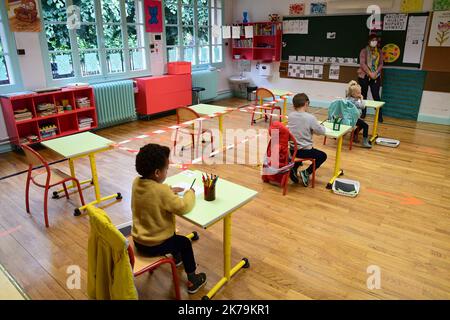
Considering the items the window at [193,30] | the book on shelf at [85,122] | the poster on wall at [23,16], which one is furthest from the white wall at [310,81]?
the poster on wall at [23,16]

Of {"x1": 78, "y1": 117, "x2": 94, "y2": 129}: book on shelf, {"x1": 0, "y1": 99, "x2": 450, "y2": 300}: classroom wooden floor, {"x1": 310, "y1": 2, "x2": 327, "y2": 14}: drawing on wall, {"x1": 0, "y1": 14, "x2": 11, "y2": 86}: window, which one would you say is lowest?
{"x1": 0, "y1": 99, "x2": 450, "y2": 300}: classroom wooden floor

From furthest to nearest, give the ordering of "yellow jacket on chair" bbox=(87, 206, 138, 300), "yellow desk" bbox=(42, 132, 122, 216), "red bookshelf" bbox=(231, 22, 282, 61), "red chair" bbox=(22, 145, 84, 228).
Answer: "red bookshelf" bbox=(231, 22, 282, 61) < "yellow desk" bbox=(42, 132, 122, 216) < "red chair" bbox=(22, 145, 84, 228) < "yellow jacket on chair" bbox=(87, 206, 138, 300)

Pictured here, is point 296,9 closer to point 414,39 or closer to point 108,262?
point 414,39

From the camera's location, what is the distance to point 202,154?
5270 mm

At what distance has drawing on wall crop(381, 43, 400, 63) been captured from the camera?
23.2 feet

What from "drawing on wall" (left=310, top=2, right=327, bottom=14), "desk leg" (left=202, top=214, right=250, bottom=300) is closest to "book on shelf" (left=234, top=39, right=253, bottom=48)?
"drawing on wall" (left=310, top=2, right=327, bottom=14)

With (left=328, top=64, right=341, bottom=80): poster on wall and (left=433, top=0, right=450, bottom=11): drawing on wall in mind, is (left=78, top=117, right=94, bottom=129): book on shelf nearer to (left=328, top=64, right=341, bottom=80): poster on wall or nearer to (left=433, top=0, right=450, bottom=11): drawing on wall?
(left=328, top=64, right=341, bottom=80): poster on wall

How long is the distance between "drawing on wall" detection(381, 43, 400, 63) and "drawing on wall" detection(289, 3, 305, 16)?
2.07 metres

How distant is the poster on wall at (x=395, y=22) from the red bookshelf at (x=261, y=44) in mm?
2427

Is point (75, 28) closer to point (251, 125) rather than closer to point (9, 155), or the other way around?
point (9, 155)

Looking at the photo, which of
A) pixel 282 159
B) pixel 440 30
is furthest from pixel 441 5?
pixel 282 159

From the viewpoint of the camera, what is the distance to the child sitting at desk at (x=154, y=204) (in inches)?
78.8
